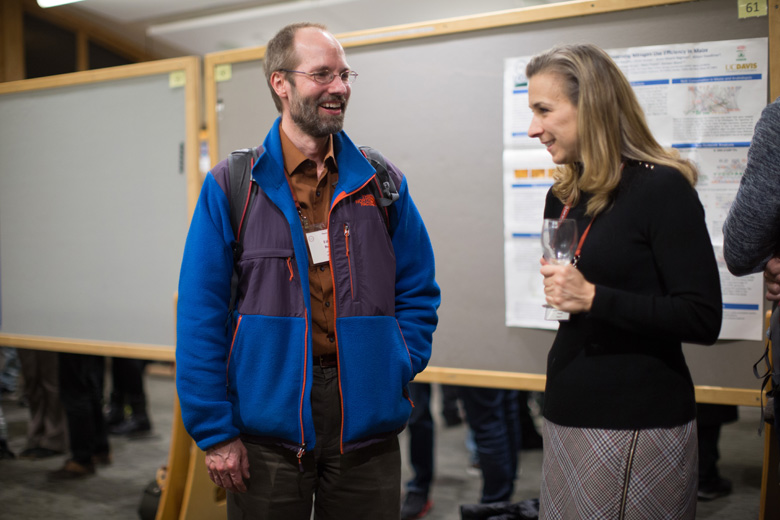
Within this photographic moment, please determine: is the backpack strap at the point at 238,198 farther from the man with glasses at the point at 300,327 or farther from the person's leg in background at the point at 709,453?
the person's leg in background at the point at 709,453

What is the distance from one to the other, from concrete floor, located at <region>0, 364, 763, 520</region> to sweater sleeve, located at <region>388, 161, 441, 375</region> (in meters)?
1.65

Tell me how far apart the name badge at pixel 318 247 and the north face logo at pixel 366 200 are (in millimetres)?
124

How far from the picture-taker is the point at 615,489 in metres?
1.17

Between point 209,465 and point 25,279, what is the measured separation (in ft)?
7.13

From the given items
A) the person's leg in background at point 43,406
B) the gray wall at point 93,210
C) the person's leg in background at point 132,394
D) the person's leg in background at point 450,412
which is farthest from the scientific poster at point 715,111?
the person's leg in background at point 132,394

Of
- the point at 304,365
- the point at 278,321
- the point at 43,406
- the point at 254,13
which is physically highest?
the point at 254,13

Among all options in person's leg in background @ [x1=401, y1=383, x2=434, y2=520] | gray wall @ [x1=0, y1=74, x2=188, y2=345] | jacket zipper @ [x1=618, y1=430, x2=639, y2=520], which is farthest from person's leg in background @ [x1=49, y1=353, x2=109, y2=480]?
jacket zipper @ [x1=618, y1=430, x2=639, y2=520]

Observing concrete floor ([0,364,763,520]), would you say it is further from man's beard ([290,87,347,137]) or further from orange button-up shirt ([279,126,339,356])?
man's beard ([290,87,347,137])

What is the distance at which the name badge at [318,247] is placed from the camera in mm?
1472

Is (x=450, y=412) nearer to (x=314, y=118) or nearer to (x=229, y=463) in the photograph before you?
(x=229, y=463)

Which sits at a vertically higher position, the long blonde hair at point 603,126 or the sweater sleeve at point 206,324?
the long blonde hair at point 603,126

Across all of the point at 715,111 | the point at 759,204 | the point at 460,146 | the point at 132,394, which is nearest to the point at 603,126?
the point at 759,204

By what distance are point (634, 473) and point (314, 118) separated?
106cm

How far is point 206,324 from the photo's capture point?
4.72ft
